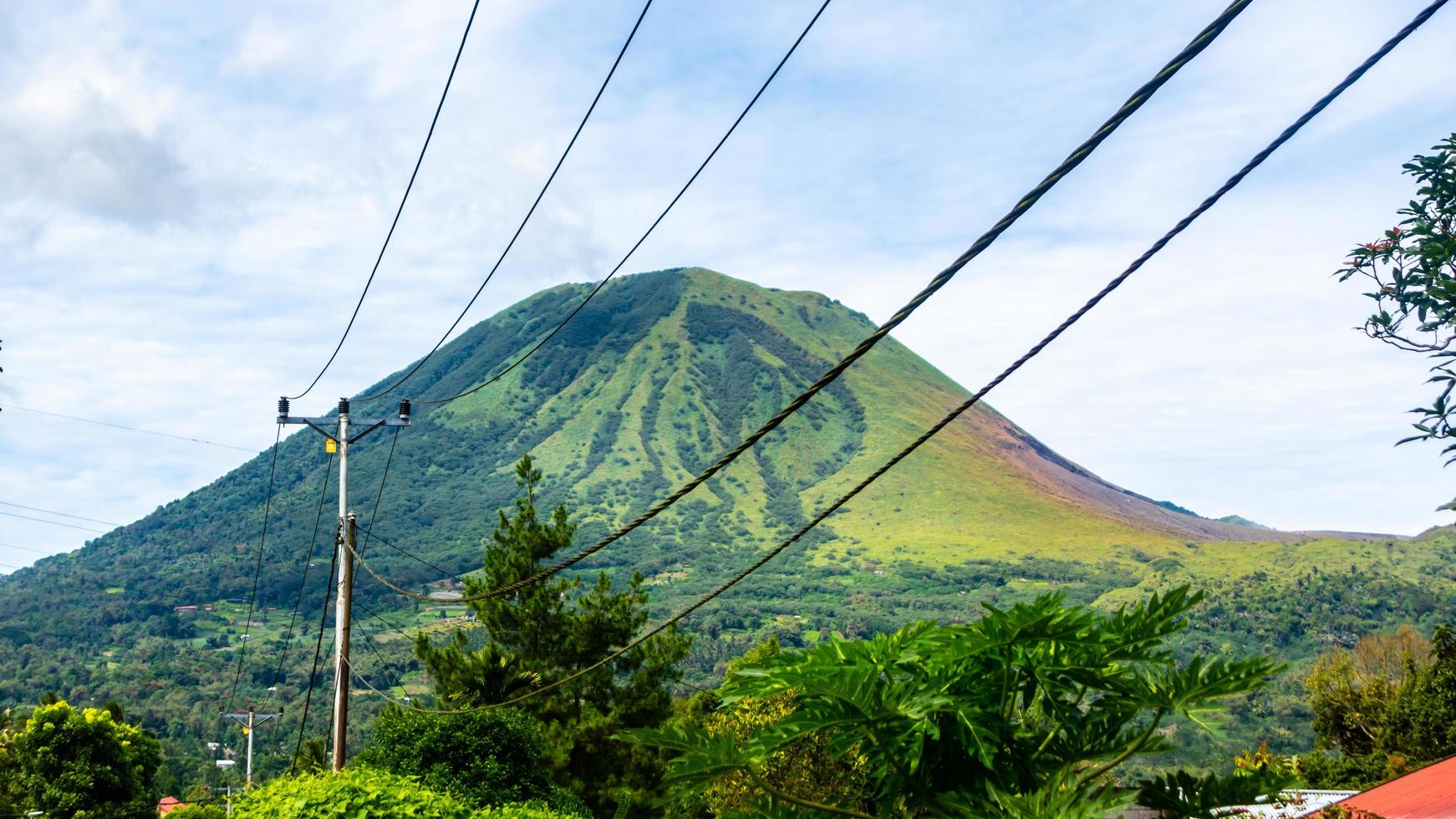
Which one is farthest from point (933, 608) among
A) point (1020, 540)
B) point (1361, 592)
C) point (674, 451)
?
point (674, 451)

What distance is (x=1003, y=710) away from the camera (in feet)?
11.7

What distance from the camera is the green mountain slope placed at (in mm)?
97750

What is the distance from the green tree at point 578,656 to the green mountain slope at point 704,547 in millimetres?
45328

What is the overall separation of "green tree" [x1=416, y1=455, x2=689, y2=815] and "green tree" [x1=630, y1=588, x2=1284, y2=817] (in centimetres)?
2265

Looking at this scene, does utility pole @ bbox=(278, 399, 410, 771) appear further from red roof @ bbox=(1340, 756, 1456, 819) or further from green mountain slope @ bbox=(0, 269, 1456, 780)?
green mountain slope @ bbox=(0, 269, 1456, 780)

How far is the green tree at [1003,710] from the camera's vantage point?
134 inches

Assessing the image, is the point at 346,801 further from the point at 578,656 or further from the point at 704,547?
the point at 704,547

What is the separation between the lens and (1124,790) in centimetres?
321

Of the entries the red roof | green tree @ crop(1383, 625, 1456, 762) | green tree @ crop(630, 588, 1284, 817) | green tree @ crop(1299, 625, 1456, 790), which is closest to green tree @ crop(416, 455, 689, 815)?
green tree @ crop(1299, 625, 1456, 790)

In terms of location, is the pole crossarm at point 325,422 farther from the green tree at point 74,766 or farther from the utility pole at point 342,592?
the green tree at point 74,766

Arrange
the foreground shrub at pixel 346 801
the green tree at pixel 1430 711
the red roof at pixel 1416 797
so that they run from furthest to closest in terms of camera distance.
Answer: the green tree at pixel 1430 711
the red roof at pixel 1416 797
the foreground shrub at pixel 346 801

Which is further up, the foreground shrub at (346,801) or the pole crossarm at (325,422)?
the pole crossarm at (325,422)

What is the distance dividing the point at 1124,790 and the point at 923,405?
200m

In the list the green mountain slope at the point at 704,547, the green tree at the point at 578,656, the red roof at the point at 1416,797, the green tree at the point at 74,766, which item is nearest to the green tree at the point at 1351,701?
the red roof at the point at 1416,797
